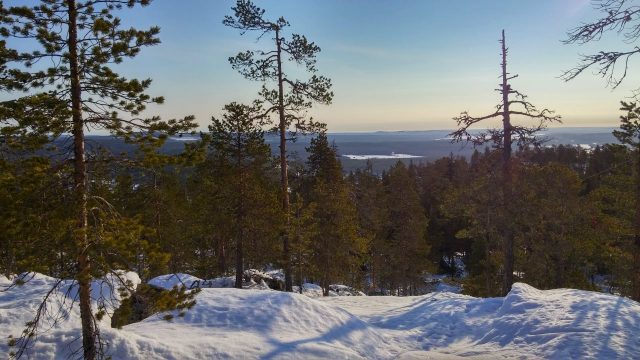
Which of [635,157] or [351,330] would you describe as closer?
[351,330]

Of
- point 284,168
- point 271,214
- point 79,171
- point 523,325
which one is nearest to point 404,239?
point 271,214

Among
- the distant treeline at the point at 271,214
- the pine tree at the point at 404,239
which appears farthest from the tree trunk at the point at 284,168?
the pine tree at the point at 404,239

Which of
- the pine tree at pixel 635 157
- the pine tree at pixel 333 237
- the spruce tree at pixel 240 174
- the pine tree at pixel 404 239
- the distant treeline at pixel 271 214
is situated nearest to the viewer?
the distant treeline at pixel 271 214

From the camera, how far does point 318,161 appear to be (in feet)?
104

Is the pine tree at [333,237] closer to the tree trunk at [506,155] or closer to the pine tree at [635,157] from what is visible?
the tree trunk at [506,155]

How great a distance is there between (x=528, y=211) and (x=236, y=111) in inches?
560

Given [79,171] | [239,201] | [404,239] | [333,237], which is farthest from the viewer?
[404,239]

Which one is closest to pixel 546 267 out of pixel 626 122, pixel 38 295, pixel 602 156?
pixel 626 122

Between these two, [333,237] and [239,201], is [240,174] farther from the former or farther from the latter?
[333,237]

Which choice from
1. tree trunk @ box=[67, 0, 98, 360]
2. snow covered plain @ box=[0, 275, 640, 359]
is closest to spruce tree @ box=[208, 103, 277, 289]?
snow covered plain @ box=[0, 275, 640, 359]

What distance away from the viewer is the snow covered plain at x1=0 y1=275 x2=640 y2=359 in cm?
1013

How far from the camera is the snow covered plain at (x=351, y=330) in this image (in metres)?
10.1

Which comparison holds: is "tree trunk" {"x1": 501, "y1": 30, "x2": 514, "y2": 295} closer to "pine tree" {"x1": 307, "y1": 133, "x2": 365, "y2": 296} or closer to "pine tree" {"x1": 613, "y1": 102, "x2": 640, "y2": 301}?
"pine tree" {"x1": 613, "y1": 102, "x2": 640, "y2": 301}

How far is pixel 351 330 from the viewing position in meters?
12.8
